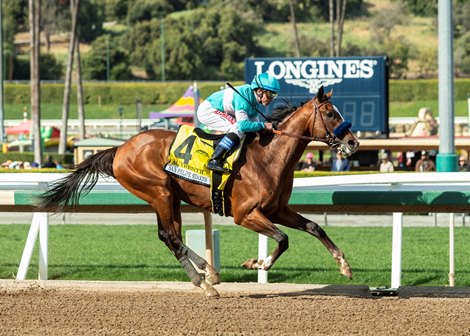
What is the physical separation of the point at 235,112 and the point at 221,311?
156cm

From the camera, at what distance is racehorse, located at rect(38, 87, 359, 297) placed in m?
7.52

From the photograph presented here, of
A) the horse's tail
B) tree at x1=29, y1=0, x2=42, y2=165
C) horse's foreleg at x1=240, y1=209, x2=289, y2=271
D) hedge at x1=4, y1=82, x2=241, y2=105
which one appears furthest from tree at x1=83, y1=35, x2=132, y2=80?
horse's foreleg at x1=240, y1=209, x2=289, y2=271

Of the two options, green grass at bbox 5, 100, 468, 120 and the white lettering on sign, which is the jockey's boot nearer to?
the white lettering on sign

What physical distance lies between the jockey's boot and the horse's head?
1.92ft

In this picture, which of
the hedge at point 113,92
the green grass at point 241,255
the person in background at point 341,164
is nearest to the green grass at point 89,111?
the hedge at point 113,92

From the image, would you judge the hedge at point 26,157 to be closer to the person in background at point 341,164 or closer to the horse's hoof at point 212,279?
the person in background at point 341,164

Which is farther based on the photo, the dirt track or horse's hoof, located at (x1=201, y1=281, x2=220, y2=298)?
horse's hoof, located at (x1=201, y1=281, x2=220, y2=298)

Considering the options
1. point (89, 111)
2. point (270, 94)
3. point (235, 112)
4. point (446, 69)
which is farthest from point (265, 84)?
point (89, 111)

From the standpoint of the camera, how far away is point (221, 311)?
696 cm

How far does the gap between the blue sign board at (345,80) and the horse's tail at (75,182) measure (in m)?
13.8

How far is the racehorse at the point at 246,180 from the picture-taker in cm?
752

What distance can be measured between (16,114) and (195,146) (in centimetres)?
5383

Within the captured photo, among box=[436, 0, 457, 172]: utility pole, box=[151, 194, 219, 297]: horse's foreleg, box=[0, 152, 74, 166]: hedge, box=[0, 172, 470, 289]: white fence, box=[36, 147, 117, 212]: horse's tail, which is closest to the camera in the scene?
box=[151, 194, 219, 297]: horse's foreleg

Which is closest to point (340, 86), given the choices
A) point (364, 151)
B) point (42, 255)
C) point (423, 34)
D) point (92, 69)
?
point (364, 151)
